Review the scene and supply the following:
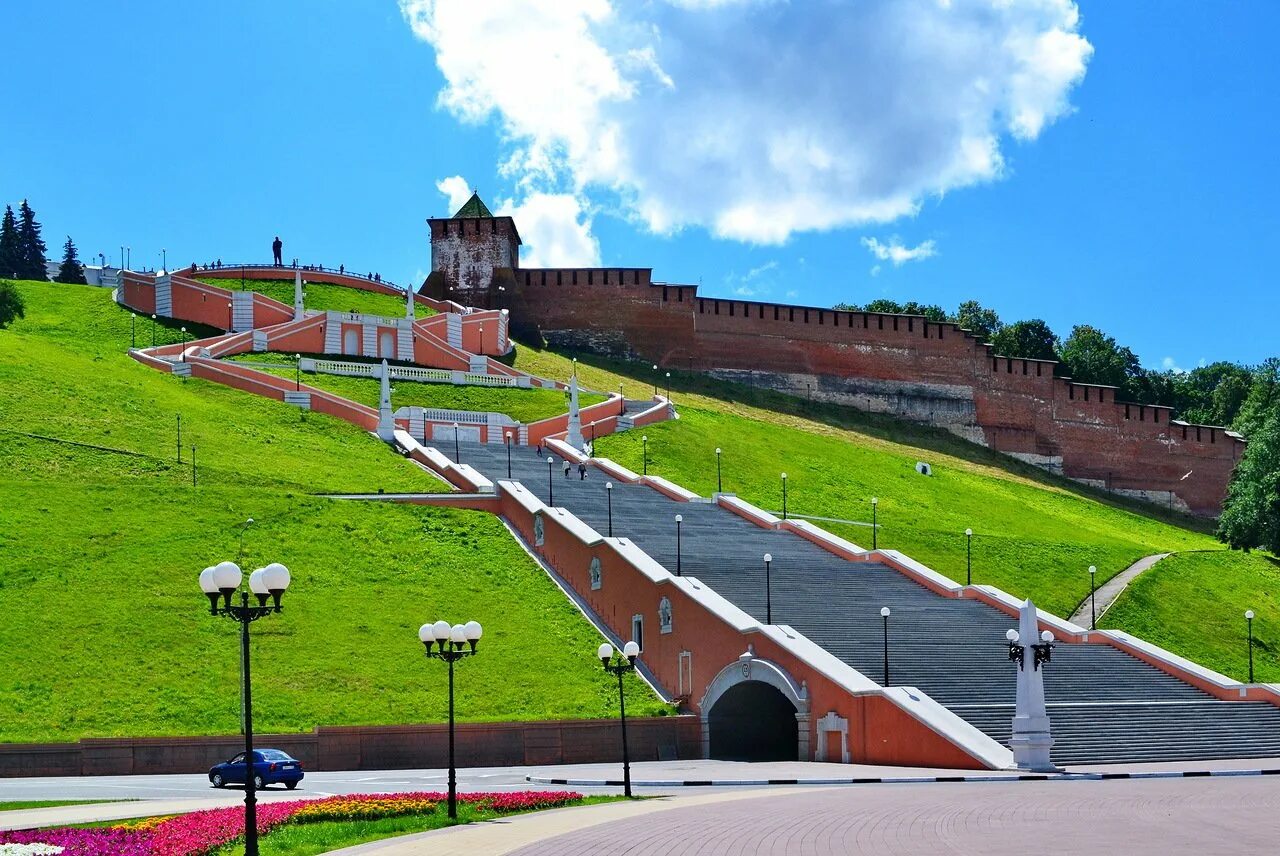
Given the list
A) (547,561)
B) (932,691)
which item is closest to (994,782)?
(932,691)

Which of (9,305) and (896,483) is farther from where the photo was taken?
(9,305)

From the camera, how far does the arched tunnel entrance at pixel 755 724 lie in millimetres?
29266

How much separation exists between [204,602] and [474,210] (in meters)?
51.5

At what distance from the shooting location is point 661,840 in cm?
1394

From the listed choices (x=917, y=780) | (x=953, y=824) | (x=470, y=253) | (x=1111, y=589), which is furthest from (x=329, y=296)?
(x=953, y=824)

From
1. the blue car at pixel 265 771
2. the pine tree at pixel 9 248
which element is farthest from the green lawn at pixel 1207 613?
the pine tree at pixel 9 248

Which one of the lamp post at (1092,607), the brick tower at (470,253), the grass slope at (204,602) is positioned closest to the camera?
the grass slope at (204,602)

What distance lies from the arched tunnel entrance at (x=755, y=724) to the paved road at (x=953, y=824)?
949cm

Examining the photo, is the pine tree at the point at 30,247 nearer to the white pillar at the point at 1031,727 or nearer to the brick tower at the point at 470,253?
the brick tower at the point at 470,253

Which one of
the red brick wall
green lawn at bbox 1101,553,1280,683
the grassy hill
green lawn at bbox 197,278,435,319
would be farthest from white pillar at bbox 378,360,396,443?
green lawn at bbox 1101,553,1280,683

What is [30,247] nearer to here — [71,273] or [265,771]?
[71,273]

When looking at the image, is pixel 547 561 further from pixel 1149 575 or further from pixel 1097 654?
pixel 1149 575

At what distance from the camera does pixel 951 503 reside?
180 ft

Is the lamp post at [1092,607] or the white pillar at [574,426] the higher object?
the white pillar at [574,426]
